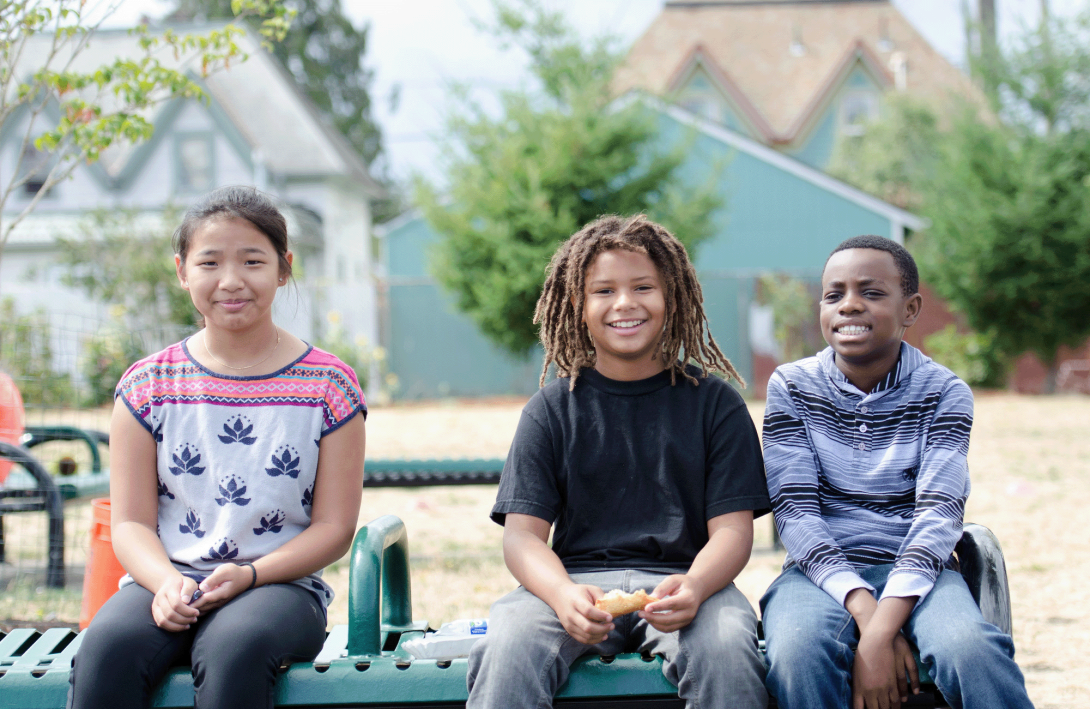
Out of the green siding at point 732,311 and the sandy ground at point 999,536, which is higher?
the green siding at point 732,311

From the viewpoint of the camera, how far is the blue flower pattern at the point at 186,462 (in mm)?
2281

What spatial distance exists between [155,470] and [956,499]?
1937 mm

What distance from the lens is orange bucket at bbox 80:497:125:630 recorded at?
2.69 m

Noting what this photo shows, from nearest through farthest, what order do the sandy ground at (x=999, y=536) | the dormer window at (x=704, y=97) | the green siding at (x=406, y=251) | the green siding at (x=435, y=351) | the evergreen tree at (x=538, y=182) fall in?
the sandy ground at (x=999, y=536), the evergreen tree at (x=538, y=182), the green siding at (x=435, y=351), the green siding at (x=406, y=251), the dormer window at (x=704, y=97)

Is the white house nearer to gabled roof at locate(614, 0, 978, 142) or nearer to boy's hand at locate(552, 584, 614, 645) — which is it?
gabled roof at locate(614, 0, 978, 142)

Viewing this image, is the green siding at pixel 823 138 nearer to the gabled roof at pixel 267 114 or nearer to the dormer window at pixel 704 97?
the dormer window at pixel 704 97

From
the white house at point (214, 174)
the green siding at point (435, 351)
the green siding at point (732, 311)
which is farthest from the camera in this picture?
the white house at point (214, 174)

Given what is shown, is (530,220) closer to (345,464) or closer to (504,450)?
(504,450)

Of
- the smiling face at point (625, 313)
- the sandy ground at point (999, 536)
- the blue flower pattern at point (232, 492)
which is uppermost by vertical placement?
the smiling face at point (625, 313)

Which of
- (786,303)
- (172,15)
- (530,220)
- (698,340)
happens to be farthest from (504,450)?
(172,15)

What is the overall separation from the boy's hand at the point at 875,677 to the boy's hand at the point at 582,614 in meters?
0.54

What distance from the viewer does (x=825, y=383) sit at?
251 centimetres

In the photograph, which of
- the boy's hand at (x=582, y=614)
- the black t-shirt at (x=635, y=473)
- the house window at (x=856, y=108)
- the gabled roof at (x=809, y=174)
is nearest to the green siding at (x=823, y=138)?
the house window at (x=856, y=108)

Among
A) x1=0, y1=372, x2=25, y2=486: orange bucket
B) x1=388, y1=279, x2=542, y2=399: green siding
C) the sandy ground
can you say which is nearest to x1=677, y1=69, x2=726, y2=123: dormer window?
x1=388, y1=279, x2=542, y2=399: green siding
